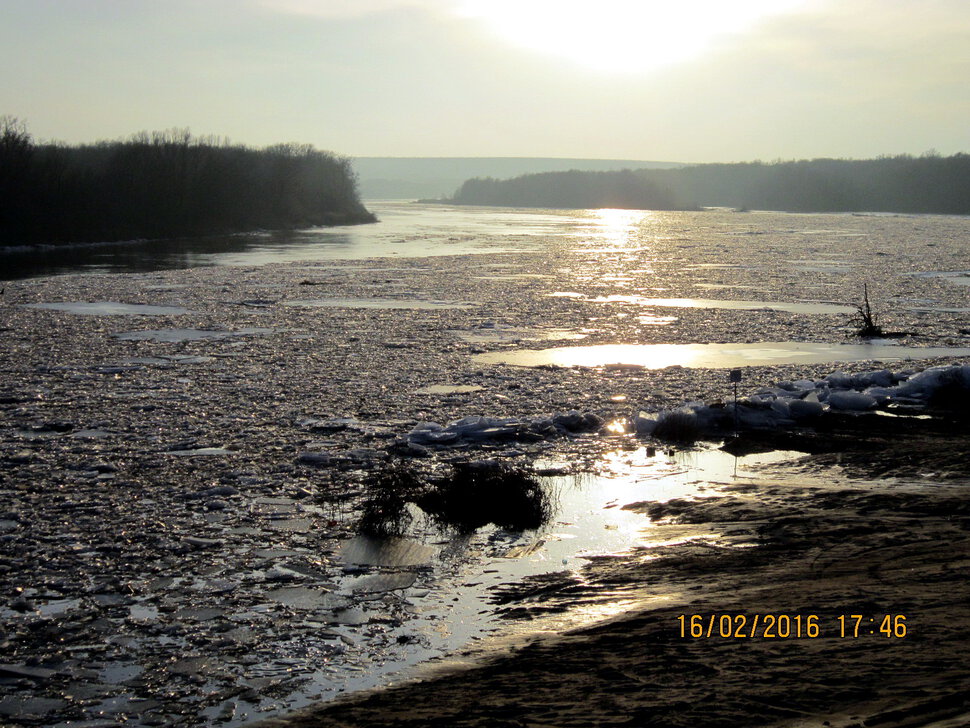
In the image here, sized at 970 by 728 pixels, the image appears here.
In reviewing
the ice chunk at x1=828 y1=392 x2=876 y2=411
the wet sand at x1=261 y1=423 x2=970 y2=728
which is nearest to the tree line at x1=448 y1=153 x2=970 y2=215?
the ice chunk at x1=828 y1=392 x2=876 y2=411

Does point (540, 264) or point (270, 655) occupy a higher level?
point (540, 264)

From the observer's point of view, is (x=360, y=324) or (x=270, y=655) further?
(x=360, y=324)

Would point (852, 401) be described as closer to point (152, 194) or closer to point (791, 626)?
point (791, 626)

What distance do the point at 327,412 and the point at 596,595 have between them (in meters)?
5.60

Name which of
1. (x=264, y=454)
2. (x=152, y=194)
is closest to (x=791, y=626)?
(x=264, y=454)

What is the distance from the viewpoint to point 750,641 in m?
4.89

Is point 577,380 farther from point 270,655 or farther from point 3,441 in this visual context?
point 270,655

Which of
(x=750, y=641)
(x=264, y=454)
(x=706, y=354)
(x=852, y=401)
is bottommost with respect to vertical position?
(x=750, y=641)

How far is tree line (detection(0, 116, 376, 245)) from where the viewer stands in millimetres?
51469

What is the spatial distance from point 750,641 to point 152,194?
66.3 meters

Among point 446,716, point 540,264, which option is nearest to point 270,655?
point 446,716

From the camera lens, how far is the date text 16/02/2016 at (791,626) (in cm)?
487

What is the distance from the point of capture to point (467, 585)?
6.07 meters

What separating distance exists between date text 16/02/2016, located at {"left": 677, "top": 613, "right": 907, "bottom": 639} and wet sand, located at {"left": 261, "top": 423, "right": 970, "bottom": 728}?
13 mm
